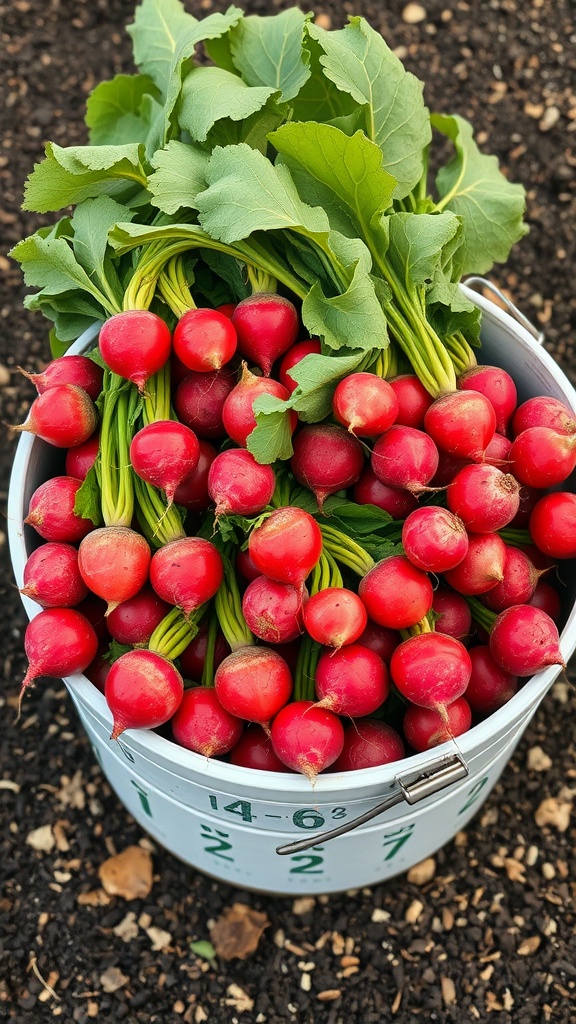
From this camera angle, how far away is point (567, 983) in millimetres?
2029

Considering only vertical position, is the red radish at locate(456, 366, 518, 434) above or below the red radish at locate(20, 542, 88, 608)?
above

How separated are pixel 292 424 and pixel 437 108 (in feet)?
6.66

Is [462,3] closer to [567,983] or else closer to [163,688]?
[163,688]

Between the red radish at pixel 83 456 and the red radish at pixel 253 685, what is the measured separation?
1.57 feet

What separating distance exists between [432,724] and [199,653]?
430 mm

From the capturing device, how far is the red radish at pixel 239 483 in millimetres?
1413

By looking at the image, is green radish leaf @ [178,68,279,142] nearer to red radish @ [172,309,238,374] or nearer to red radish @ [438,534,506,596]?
red radish @ [172,309,238,374]

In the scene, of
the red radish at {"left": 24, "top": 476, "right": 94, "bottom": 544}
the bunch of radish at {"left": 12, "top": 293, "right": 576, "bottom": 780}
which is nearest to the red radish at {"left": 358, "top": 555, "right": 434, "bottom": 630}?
the bunch of radish at {"left": 12, "top": 293, "right": 576, "bottom": 780}

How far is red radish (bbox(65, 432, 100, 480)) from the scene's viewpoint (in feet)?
5.43

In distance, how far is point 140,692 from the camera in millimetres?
1369

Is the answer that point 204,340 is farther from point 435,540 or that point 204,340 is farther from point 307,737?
point 307,737

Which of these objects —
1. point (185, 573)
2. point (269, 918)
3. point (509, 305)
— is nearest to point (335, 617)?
point (185, 573)

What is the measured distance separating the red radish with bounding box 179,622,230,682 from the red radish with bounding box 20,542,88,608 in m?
0.22

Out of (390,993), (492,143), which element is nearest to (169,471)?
(390,993)
